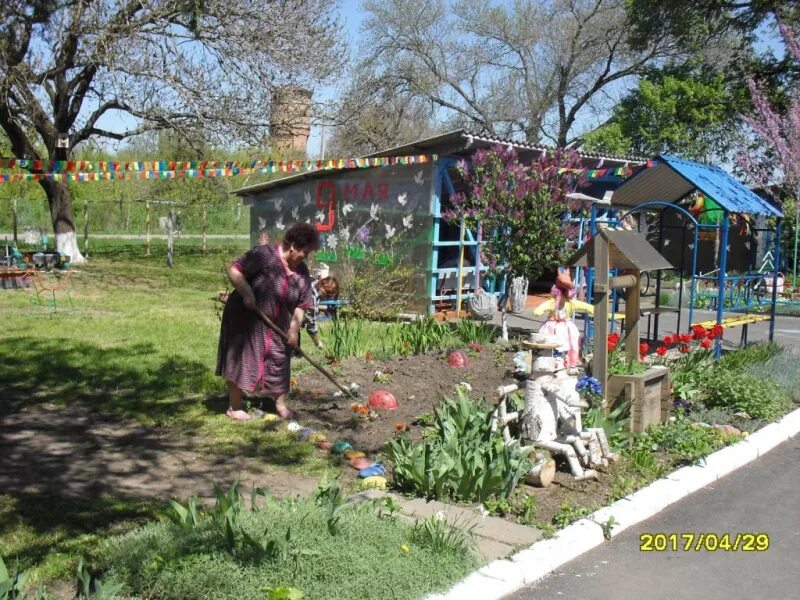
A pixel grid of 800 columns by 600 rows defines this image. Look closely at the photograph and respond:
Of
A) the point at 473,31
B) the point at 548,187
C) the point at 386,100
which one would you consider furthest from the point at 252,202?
the point at 473,31

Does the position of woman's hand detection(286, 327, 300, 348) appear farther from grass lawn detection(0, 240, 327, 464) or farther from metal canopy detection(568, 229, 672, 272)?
metal canopy detection(568, 229, 672, 272)

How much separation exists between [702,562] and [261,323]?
3796 mm

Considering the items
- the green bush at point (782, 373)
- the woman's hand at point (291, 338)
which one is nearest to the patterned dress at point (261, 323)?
the woman's hand at point (291, 338)

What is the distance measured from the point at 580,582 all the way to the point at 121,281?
1538 centimetres

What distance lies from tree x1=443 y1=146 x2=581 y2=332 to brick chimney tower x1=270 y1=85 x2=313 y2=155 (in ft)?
30.2

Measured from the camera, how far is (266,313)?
6695 millimetres

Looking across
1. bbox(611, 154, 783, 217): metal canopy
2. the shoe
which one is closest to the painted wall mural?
bbox(611, 154, 783, 217): metal canopy

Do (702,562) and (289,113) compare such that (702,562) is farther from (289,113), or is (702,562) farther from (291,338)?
(289,113)

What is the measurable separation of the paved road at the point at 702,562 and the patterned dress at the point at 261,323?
3200mm

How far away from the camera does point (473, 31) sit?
3206cm

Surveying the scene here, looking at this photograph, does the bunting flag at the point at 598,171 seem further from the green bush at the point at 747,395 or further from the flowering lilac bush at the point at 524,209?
the green bush at the point at 747,395

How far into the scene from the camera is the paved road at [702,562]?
4043 mm

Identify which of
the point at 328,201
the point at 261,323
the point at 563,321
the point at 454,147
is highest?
the point at 454,147
